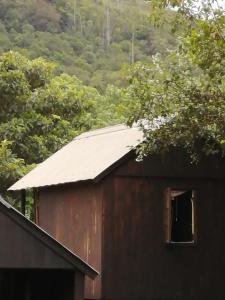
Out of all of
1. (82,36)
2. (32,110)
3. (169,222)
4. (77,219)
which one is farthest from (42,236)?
(82,36)

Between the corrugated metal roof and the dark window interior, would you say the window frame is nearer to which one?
the dark window interior

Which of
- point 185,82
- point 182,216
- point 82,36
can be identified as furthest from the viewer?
point 82,36

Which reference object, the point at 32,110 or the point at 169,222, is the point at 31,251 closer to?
the point at 169,222

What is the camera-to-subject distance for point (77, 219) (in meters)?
20.2

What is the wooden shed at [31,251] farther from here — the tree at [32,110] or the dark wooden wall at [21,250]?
the tree at [32,110]

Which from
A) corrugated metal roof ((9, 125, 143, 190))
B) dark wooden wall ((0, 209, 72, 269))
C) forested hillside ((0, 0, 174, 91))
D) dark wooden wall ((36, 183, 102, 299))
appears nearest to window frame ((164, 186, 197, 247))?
corrugated metal roof ((9, 125, 143, 190))

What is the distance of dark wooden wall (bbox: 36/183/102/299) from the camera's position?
62.5 feet

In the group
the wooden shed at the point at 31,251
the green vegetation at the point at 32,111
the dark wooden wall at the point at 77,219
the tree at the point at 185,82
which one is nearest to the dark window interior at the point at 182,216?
the dark wooden wall at the point at 77,219

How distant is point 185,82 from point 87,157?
536 cm

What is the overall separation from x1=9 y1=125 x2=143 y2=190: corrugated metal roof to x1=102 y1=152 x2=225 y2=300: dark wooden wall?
530 mm

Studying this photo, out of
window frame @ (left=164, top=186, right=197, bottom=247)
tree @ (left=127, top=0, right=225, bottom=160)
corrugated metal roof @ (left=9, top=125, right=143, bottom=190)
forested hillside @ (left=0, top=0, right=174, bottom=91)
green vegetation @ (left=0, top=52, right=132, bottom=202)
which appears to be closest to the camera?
tree @ (left=127, top=0, right=225, bottom=160)

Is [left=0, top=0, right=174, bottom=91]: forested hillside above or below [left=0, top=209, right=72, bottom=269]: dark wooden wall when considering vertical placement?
above

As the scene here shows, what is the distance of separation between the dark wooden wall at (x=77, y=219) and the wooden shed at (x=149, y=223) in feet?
0.08

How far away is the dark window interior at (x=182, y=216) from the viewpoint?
1955cm
